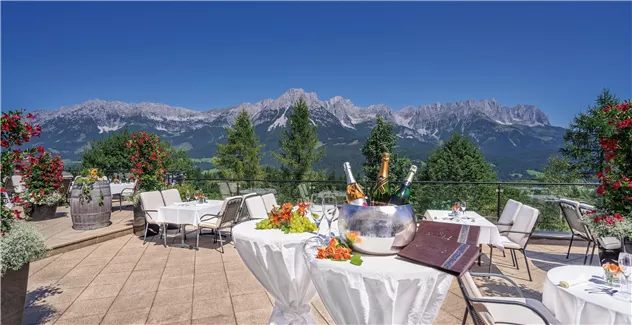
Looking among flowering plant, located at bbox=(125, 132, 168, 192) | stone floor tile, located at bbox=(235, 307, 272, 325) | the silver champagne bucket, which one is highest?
flowering plant, located at bbox=(125, 132, 168, 192)

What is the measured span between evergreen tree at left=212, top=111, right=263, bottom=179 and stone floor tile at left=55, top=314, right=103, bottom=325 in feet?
152

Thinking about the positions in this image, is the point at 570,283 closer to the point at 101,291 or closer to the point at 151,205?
the point at 101,291

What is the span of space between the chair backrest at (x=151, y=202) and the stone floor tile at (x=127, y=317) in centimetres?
277

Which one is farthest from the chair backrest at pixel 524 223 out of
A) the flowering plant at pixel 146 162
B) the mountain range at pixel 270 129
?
the mountain range at pixel 270 129

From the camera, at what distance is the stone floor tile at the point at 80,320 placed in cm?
272

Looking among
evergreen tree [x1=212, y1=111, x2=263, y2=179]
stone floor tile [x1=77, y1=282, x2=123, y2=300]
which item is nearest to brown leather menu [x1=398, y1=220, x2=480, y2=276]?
stone floor tile [x1=77, y1=282, x2=123, y2=300]

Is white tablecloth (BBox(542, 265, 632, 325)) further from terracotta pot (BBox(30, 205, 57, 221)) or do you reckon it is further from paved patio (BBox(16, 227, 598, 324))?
terracotta pot (BBox(30, 205, 57, 221))

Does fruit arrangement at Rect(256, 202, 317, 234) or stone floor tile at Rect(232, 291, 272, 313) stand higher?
fruit arrangement at Rect(256, 202, 317, 234)

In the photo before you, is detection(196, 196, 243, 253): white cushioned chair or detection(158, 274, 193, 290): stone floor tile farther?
detection(196, 196, 243, 253): white cushioned chair

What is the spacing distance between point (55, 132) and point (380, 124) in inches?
Result: 7236

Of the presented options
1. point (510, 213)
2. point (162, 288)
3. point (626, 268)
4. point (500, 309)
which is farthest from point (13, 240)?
point (510, 213)

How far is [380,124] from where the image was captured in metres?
49.8

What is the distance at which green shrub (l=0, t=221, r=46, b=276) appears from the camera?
199 cm

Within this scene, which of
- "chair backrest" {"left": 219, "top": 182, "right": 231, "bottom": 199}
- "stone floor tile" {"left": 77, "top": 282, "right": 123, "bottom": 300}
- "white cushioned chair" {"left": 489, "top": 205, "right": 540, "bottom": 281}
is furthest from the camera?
"chair backrest" {"left": 219, "top": 182, "right": 231, "bottom": 199}
